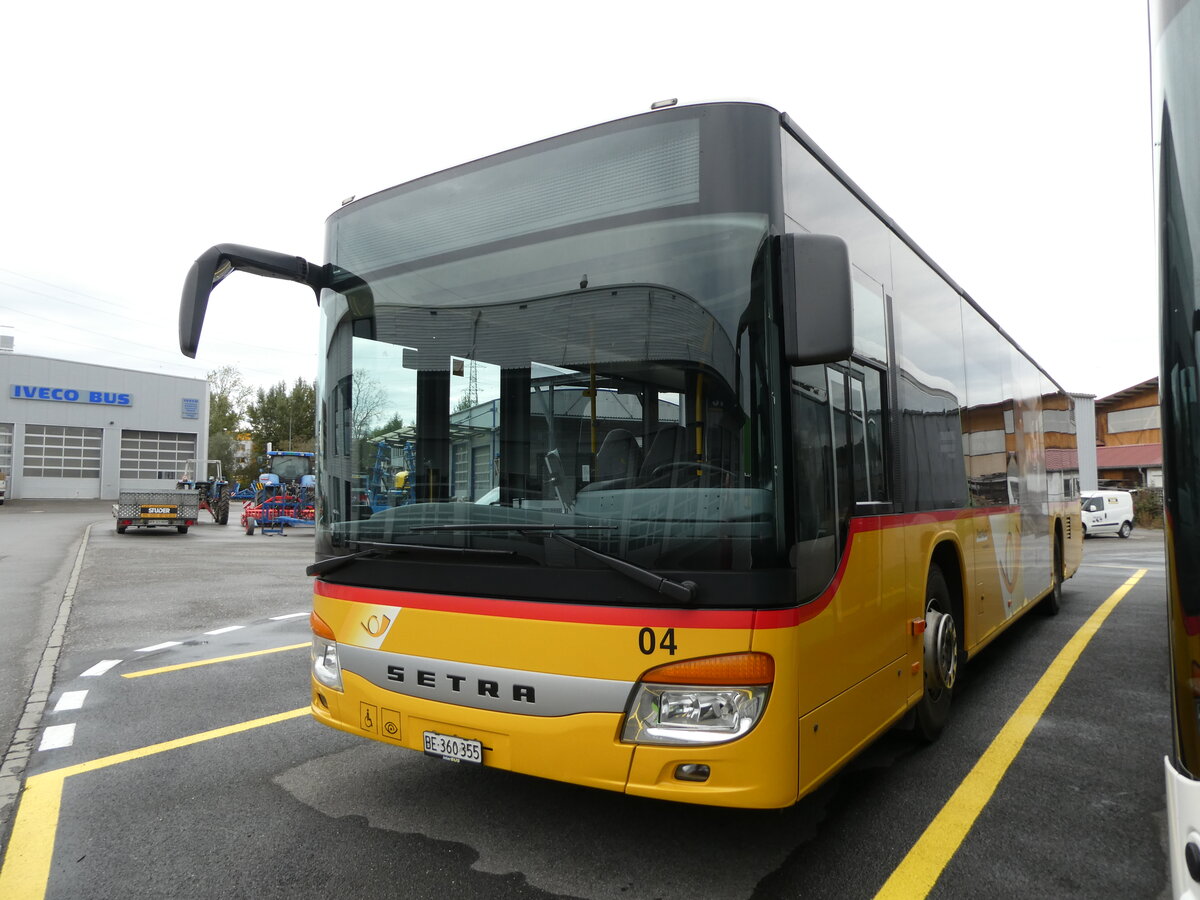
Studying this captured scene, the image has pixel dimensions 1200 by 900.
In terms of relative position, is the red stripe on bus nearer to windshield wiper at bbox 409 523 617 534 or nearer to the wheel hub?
windshield wiper at bbox 409 523 617 534

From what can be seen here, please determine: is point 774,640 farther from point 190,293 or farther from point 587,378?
point 190,293

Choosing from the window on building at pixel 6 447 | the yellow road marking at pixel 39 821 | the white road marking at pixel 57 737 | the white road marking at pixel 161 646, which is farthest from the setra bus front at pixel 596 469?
the window on building at pixel 6 447

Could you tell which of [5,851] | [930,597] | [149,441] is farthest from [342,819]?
[149,441]

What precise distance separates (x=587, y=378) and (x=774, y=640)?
113 cm

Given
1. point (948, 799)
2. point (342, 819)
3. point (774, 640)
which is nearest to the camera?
point (774, 640)

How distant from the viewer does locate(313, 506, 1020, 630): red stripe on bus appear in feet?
8.63

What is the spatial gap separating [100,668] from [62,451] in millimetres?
53067

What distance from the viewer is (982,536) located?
563 cm

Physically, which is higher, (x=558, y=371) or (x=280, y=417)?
(x=280, y=417)

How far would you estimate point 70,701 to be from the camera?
18.2ft

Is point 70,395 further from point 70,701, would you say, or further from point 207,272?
point 207,272

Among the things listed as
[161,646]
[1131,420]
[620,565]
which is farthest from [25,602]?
[1131,420]

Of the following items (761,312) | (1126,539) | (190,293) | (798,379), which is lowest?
(1126,539)

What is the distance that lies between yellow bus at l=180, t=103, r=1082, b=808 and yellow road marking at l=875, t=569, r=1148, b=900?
1.48ft
